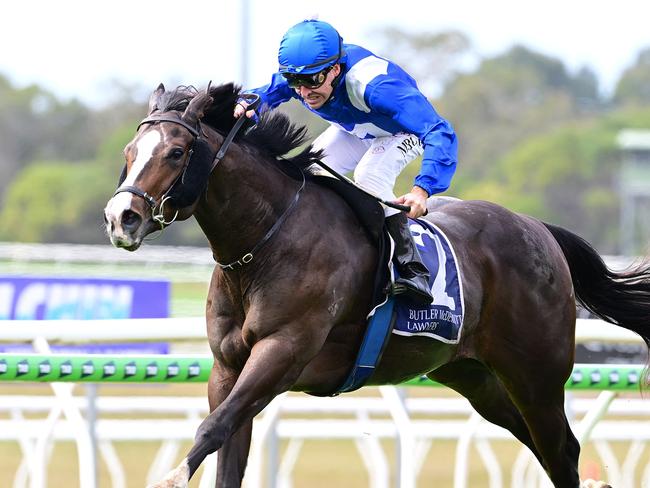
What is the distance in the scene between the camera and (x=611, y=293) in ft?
18.1

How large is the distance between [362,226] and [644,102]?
5545 centimetres

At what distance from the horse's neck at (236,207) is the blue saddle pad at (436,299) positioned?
0.61m

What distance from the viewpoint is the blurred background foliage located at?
4194cm

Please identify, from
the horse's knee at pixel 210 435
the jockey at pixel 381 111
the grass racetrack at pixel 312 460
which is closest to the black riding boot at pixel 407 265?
the jockey at pixel 381 111

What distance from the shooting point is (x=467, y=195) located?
4141 cm

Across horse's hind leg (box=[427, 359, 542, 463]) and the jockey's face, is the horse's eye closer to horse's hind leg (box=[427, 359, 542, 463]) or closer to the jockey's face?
the jockey's face

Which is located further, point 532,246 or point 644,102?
point 644,102

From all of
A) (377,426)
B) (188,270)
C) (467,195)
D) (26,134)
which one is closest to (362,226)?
(377,426)

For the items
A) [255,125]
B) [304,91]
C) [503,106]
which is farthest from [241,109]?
[503,106]

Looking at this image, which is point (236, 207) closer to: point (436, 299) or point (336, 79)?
point (336, 79)

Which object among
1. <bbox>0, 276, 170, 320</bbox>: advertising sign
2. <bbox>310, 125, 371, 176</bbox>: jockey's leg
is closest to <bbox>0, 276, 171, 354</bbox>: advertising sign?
<bbox>0, 276, 170, 320</bbox>: advertising sign

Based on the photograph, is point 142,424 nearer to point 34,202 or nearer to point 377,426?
point 377,426

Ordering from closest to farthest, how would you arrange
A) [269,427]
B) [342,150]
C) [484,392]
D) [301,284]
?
[301,284] < [342,150] < [484,392] < [269,427]

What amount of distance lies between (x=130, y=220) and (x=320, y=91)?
3.31ft
